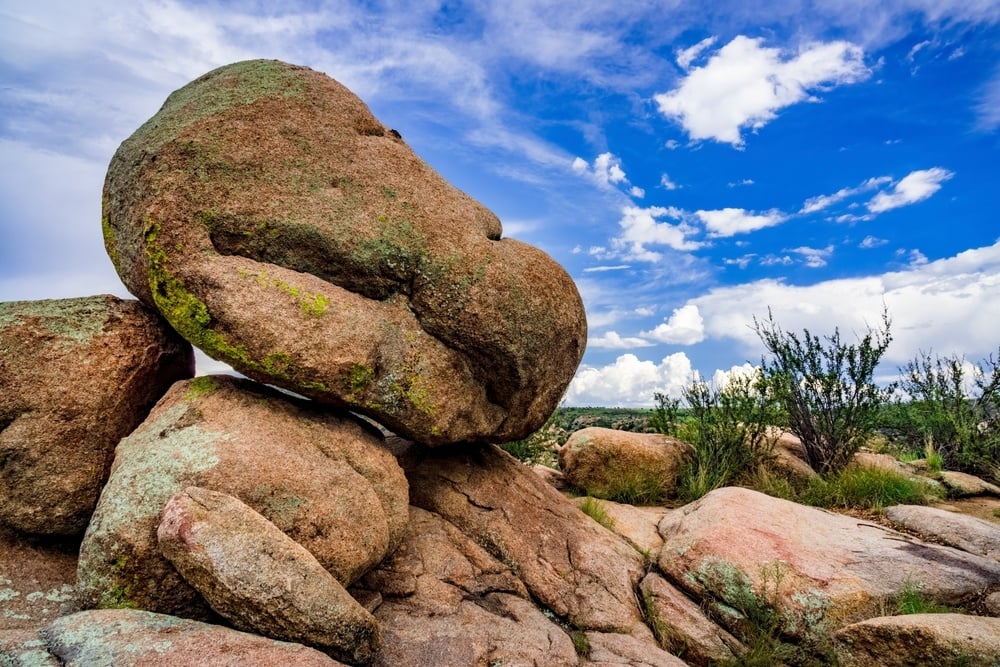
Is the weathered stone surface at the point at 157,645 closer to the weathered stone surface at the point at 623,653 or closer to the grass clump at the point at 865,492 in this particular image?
the weathered stone surface at the point at 623,653

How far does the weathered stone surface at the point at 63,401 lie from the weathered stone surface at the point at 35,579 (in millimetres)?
214

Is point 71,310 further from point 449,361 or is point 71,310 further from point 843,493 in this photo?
point 843,493

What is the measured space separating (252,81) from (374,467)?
4.47m

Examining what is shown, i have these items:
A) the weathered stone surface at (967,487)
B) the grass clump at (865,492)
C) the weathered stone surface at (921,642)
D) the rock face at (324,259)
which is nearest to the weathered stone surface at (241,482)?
the rock face at (324,259)

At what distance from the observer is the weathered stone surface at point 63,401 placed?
19.6 feet

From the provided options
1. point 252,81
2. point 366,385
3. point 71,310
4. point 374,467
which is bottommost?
point 374,467

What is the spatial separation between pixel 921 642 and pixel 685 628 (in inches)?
89.6

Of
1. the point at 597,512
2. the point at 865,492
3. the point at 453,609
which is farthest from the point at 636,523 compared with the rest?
the point at 865,492

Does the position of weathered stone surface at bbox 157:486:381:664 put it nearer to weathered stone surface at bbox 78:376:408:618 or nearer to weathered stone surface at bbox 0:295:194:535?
weathered stone surface at bbox 78:376:408:618

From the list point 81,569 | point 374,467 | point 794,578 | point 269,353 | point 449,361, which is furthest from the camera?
point 794,578

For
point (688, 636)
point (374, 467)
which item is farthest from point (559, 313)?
point (688, 636)

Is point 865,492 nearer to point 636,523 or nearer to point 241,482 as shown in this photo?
point 636,523

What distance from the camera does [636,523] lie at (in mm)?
9828

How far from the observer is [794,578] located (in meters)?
7.54
